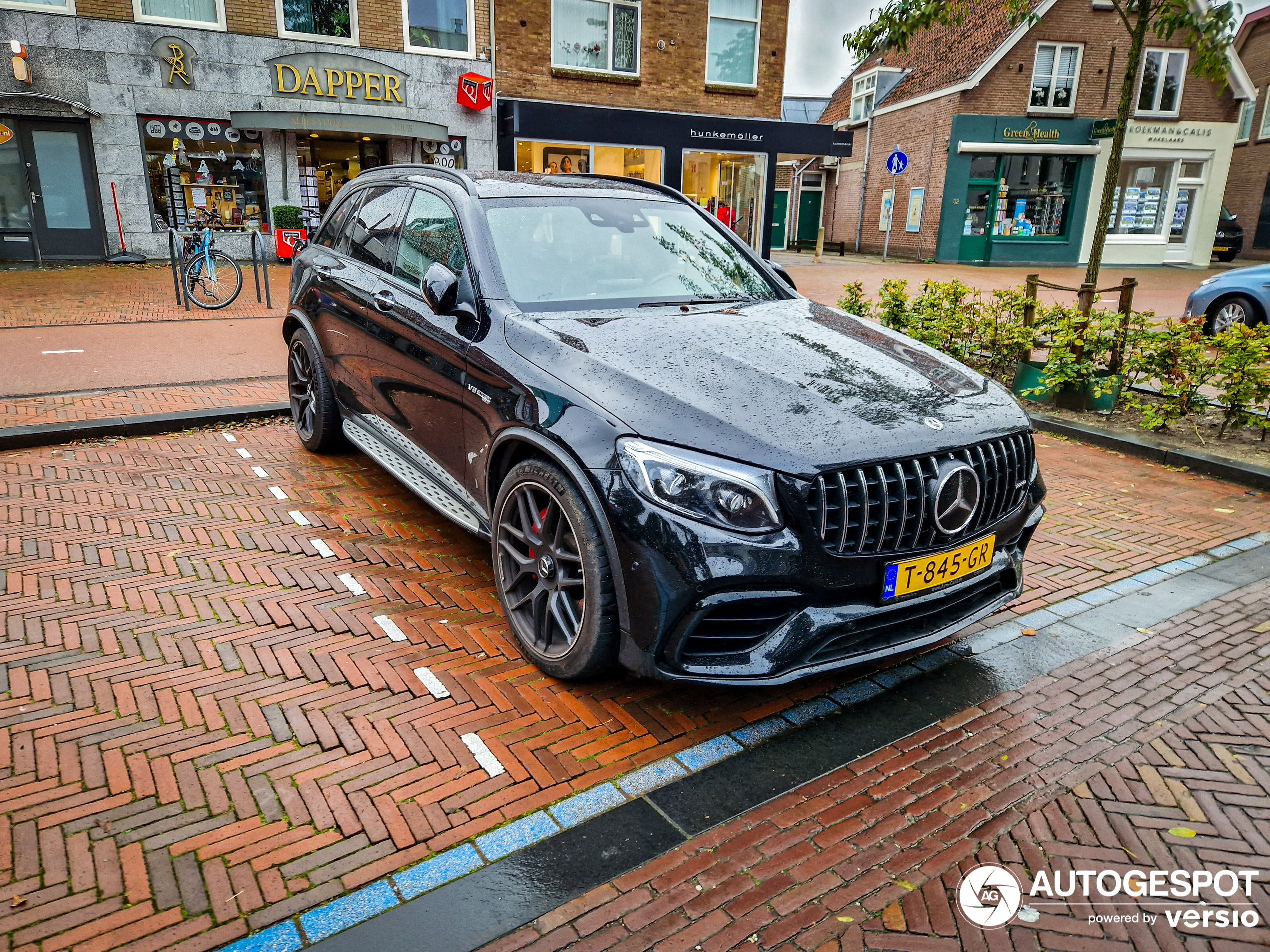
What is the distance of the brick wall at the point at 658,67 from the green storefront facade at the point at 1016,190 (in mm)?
7800

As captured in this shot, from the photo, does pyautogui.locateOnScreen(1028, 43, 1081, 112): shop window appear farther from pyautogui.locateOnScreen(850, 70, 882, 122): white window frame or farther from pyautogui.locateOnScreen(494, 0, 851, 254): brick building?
pyautogui.locateOnScreen(494, 0, 851, 254): brick building

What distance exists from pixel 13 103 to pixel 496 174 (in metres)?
16.1

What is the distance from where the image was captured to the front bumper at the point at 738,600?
266 cm

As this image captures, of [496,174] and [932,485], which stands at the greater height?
[496,174]

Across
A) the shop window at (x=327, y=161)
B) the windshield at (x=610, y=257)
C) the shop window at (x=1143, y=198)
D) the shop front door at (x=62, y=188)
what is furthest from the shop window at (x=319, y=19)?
the shop window at (x=1143, y=198)

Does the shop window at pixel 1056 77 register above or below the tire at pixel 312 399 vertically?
above

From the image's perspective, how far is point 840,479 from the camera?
272 cm

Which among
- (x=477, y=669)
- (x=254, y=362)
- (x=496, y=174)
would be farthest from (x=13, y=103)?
(x=477, y=669)

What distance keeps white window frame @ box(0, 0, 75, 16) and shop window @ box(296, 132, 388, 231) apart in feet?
13.9

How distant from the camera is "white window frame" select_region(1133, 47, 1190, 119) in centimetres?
2627

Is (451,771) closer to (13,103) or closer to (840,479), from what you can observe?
(840,479)

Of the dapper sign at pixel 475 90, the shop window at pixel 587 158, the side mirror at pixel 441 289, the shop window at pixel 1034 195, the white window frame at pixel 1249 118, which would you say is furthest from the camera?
the white window frame at pixel 1249 118

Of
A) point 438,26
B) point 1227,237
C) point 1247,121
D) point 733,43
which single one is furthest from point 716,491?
point 1247,121

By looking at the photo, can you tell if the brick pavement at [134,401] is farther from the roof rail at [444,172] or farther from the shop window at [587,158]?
the shop window at [587,158]
